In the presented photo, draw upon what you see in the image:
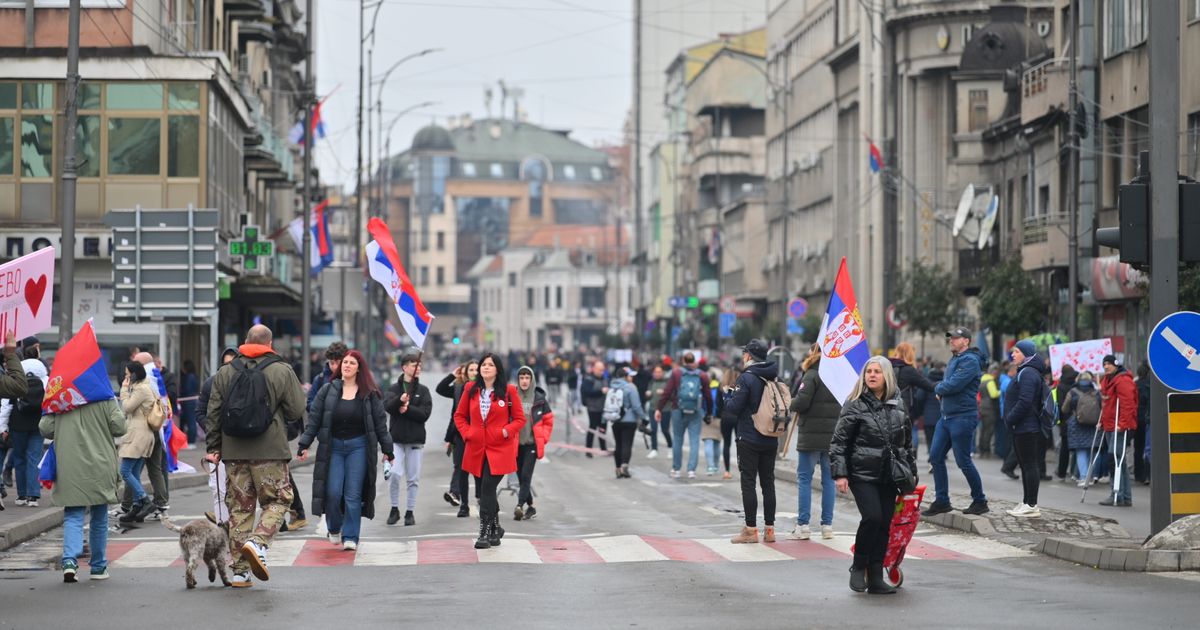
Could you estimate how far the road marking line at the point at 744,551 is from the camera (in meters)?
15.1

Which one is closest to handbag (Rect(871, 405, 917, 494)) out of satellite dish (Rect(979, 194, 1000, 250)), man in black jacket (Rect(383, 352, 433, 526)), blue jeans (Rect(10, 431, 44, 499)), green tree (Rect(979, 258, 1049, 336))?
man in black jacket (Rect(383, 352, 433, 526))

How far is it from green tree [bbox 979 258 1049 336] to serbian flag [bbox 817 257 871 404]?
25.0 metres

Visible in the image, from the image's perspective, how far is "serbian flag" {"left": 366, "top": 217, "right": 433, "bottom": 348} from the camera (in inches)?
926

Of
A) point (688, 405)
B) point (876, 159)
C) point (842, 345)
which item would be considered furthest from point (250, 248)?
point (876, 159)

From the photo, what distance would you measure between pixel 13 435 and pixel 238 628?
1014 centimetres

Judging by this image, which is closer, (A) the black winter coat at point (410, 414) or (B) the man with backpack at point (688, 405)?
(A) the black winter coat at point (410, 414)

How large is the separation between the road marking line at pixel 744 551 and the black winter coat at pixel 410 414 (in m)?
3.51

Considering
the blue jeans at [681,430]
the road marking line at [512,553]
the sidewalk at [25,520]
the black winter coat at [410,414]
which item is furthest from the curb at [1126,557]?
the blue jeans at [681,430]

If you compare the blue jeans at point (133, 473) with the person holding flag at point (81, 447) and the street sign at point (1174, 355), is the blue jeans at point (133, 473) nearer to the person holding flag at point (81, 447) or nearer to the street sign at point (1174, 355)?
the person holding flag at point (81, 447)

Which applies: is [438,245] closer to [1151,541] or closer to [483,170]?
[483,170]

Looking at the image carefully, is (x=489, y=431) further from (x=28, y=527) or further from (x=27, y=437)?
(x=27, y=437)

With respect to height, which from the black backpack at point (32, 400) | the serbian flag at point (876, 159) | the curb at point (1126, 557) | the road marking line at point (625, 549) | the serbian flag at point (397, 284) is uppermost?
the serbian flag at point (876, 159)

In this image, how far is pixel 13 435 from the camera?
1992 cm

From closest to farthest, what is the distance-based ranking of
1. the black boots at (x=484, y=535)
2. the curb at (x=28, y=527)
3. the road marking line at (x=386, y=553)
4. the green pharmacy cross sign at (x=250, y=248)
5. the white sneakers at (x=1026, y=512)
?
the road marking line at (x=386, y=553)
the black boots at (x=484, y=535)
the curb at (x=28, y=527)
the white sneakers at (x=1026, y=512)
the green pharmacy cross sign at (x=250, y=248)
